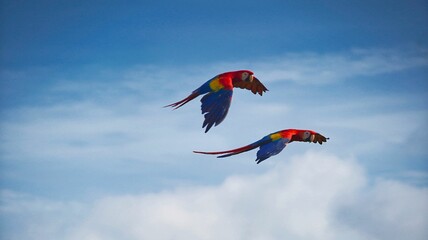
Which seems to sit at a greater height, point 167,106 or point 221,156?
point 167,106

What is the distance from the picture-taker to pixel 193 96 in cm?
991

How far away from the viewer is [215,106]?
28.5 ft

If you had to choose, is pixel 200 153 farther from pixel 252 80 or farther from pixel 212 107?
pixel 252 80

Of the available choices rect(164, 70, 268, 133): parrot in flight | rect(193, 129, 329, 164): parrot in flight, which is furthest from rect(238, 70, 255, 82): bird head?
rect(193, 129, 329, 164): parrot in flight

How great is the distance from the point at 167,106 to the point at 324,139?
380 centimetres

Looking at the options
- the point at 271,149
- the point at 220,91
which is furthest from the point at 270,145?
the point at 220,91

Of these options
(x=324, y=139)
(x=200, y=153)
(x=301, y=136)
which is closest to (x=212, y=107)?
(x=200, y=153)

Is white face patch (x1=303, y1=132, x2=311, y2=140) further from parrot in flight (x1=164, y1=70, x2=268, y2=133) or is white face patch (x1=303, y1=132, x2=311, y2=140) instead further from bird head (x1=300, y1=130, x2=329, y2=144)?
parrot in flight (x1=164, y1=70, x2=268, y2=133)

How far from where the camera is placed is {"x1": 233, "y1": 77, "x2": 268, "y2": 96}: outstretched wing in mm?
10709

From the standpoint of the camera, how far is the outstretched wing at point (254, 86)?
10709mm

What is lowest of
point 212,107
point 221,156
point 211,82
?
point 221,156

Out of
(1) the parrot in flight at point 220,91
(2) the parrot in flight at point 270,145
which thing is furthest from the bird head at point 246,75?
(2) the parrot in flight at point 270,145

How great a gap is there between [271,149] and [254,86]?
73.0 inches

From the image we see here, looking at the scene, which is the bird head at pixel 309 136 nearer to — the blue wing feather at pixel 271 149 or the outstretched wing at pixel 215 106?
the blue wing feather at pixel 271 149
